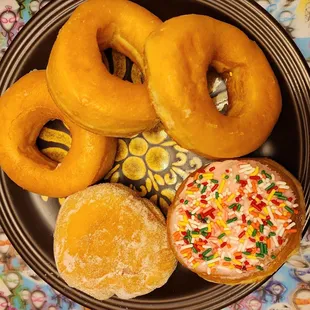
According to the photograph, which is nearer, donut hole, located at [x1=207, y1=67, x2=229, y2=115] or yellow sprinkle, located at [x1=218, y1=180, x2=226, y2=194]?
yellow sprinkle, located at [x1=218, y1=180, x2=226, y2=194]

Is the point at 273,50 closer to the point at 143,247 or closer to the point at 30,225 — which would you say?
the point at 143,247

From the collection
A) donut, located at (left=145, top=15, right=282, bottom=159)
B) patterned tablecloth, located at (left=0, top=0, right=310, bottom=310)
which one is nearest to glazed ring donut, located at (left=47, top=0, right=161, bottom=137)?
donut, located at (left=145, top=15, right=282, bottom=159)

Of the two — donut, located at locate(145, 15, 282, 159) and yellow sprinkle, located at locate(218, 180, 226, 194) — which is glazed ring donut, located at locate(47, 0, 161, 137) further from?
yellow sprinkle, located at locate(218, 180, 226, 194)

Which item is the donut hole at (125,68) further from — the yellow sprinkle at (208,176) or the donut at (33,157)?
the yellow sprinkle at (208,176)

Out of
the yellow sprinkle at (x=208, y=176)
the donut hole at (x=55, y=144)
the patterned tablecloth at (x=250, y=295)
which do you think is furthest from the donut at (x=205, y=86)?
the donut hole at (x=55, y=144)

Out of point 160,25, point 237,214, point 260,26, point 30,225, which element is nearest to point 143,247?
point 237,214
